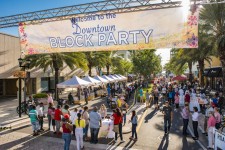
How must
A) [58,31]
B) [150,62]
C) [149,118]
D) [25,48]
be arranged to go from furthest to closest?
[150,62], [149,118], [25,48], [58,31]

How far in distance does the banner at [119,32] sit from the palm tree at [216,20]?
9665 millimetres

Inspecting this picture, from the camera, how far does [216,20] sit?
20859mm

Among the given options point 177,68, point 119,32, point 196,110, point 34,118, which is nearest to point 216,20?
point 196,110

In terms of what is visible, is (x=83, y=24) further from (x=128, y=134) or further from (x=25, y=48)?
(x=128, y=134)

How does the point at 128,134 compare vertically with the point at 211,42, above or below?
below

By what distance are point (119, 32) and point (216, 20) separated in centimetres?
1263

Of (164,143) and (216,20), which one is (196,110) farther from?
(216,20)

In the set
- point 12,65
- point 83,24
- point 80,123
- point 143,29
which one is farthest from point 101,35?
point 12,65

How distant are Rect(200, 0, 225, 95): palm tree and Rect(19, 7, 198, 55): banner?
966 cm

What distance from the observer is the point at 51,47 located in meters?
14.1

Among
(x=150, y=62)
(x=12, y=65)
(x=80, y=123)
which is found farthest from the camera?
(x=150, y=62)

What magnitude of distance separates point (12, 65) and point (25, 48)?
14.8 meters

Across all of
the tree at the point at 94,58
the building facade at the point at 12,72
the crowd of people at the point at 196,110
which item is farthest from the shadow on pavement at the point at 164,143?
the tree at the point at 94,58

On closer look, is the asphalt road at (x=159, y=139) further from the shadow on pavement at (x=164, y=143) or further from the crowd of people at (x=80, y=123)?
the crowd of people at (x=80, y=123)
